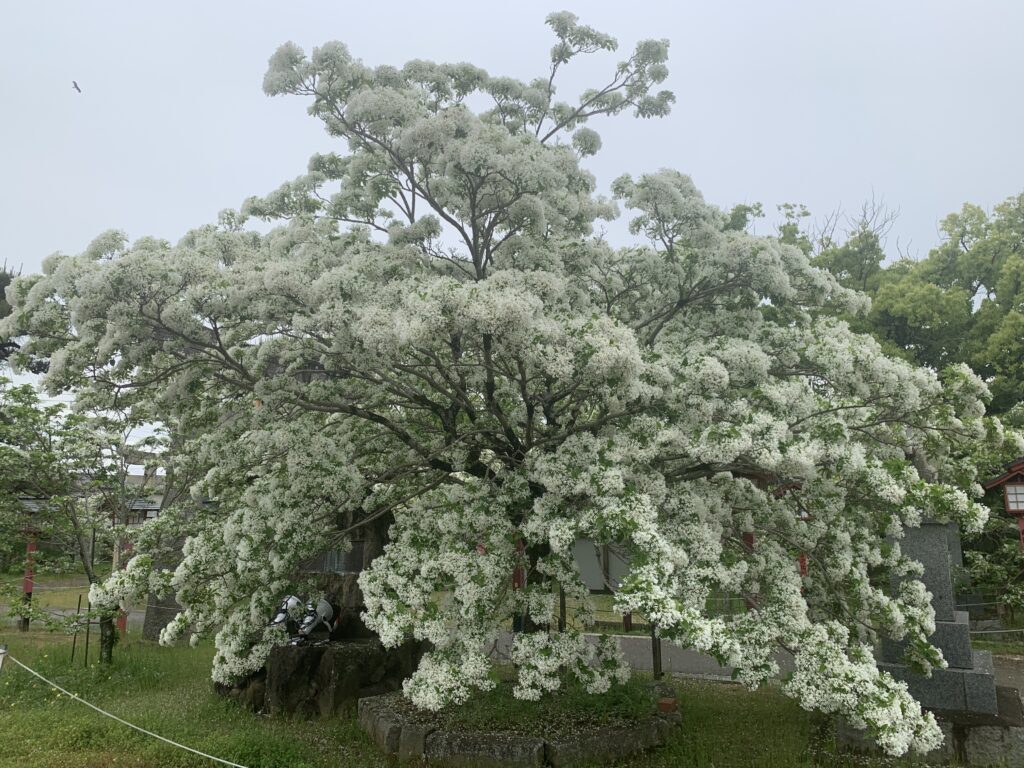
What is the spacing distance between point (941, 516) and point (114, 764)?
8871mm

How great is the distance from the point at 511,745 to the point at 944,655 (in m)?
5.01

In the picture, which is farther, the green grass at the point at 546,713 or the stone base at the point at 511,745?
the green grass at the point at 546,713

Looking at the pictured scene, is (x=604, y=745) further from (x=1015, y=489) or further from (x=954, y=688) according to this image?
(x=1015, y=489)

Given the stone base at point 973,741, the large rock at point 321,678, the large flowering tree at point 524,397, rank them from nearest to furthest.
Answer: the large flowering tree at point 524,397, the stone base at point 973,741, the large rock at point 321,678

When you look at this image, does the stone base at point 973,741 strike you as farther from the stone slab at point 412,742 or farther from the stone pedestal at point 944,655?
the stone slab at point 412,742

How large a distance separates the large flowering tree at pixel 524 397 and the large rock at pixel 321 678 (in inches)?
39.0

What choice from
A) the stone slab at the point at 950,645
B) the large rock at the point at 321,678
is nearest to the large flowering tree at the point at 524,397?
the stone slab at the point at 950,645

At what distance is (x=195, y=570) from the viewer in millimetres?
8969

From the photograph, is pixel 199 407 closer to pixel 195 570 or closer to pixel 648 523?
pixel 195 570

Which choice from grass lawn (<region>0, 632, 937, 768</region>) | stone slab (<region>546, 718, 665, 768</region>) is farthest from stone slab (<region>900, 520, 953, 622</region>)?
stone slab (<region>546, 718, 665, 768</region>)

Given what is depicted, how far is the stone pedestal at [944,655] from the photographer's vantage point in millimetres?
7926

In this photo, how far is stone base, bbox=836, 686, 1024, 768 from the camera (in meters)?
7.42

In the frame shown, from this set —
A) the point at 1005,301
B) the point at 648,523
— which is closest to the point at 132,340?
the point at 648,523

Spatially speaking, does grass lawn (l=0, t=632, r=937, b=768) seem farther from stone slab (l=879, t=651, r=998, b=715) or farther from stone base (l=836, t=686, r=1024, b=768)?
stone slab (l=879, t=651, r=998, b=715)
